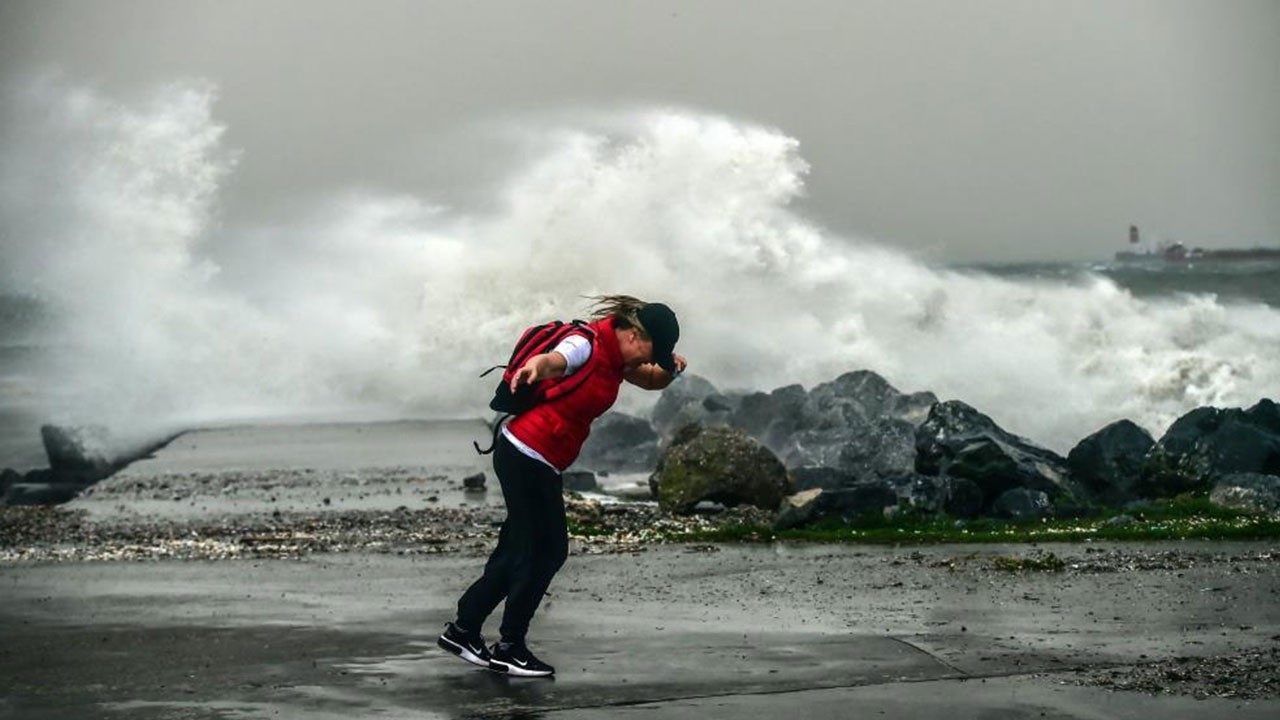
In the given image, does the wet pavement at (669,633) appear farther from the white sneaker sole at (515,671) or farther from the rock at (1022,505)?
the rock at (1022,505)

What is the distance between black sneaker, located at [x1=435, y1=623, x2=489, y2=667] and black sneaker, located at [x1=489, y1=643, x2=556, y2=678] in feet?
0.41

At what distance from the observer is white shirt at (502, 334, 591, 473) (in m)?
7.57

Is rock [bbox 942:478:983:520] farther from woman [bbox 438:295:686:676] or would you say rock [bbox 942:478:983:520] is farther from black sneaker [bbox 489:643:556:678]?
black sneaker [bbox 489:643:556:678]

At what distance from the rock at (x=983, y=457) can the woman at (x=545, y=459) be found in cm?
754

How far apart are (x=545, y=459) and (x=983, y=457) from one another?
8.03 metres

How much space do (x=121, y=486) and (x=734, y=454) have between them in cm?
661

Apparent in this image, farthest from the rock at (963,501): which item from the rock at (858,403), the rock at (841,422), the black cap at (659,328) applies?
the black cap at (659,328)

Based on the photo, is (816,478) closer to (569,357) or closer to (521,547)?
(521,547)

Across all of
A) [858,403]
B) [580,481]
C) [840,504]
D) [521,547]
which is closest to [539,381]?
[521,547]

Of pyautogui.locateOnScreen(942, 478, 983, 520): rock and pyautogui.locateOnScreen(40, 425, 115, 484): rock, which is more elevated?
pyautogui.locateOnScreen(40, 425, 115, 484): rock

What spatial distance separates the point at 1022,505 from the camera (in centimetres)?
1453

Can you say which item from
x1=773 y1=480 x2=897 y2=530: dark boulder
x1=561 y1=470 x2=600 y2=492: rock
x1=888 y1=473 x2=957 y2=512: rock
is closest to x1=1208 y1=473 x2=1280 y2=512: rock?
x1=888 y1=473 x2=957 y2=512: rock

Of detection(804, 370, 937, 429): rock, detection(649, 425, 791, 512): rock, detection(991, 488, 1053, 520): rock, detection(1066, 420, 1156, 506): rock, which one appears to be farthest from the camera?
detection(804, 370, 937, 429): rock

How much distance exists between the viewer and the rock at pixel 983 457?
15055 mm
